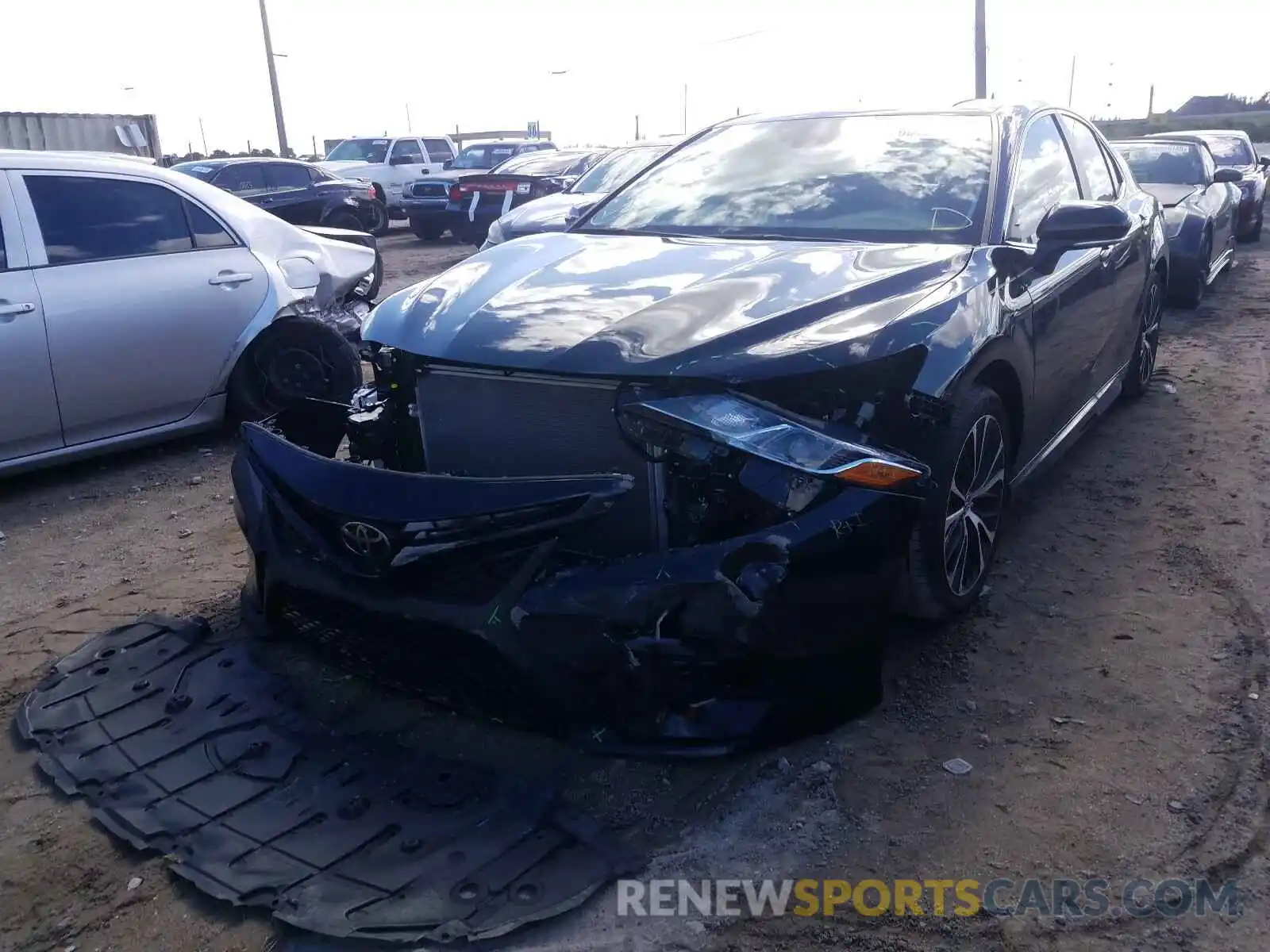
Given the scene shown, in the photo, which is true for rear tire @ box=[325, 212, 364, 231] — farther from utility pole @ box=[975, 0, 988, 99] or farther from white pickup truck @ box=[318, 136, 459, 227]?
utility pole @ box=[975, 0, 988, 99]

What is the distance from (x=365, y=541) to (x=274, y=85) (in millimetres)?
33990

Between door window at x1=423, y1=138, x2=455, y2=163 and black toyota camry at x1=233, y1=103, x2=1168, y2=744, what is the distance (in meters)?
19.9

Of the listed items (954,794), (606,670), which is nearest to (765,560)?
(606,670)

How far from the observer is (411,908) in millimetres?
2340

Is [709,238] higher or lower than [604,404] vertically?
higher

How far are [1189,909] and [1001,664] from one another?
1.12m

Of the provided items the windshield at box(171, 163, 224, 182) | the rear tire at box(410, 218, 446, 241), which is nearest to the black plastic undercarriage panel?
the windshield at box(171, 163, 224, 182)

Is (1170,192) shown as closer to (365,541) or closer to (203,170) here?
(365,541)

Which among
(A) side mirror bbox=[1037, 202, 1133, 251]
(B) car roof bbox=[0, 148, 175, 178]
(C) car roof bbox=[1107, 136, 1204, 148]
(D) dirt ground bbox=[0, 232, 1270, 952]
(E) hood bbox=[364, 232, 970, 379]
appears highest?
(B) car roof bbox=[0, 148, 175, 178]

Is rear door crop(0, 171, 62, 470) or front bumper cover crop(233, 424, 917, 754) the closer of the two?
front bumper cover crop(233, 424, 917, 754)

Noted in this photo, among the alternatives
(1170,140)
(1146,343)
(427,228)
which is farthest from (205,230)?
(427,228)

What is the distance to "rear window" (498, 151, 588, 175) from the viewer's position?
16.3 m

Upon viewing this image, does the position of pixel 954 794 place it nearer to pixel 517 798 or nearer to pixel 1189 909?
pixel 1189 909

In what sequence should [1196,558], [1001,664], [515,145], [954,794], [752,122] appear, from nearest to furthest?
1. [954,794]
2. [1001,664]
3. [1196,558]
4. [752,122]
5. [515,145]
